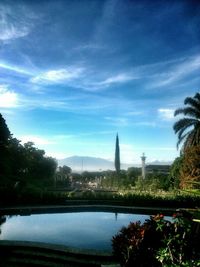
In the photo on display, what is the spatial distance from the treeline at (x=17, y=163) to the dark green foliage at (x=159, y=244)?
18.3m

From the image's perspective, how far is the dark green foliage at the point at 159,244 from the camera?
695 centimetres

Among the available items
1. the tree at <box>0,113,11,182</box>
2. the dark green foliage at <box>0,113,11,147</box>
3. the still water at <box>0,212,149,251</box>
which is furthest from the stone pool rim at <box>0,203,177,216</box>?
the dark green foliage at <box>0,113,11,147</box>

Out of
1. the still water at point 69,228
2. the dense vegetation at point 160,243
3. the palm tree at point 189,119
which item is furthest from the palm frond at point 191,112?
the dense vegetation at point 160,243

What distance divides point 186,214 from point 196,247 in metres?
1.16

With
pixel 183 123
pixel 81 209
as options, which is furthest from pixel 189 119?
pixel 81 209

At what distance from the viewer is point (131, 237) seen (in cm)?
738

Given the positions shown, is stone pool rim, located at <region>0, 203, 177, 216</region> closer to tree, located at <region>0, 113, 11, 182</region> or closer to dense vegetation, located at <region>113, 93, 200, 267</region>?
tree, located at <region>0, 113, 11, 182</region>

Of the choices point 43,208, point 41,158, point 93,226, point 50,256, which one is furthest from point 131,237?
point 41,158

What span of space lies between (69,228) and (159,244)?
30.1 ft

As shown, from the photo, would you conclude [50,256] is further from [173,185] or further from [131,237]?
[173,185]

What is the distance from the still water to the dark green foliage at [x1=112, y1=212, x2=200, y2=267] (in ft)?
13.9

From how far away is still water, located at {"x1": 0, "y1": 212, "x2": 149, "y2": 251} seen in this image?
13.1m

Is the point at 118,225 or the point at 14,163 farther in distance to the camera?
the point at 14,163

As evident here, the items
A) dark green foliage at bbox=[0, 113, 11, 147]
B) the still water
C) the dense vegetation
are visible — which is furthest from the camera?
dark green foliage at bbox=[0, 113, 11, 147]
